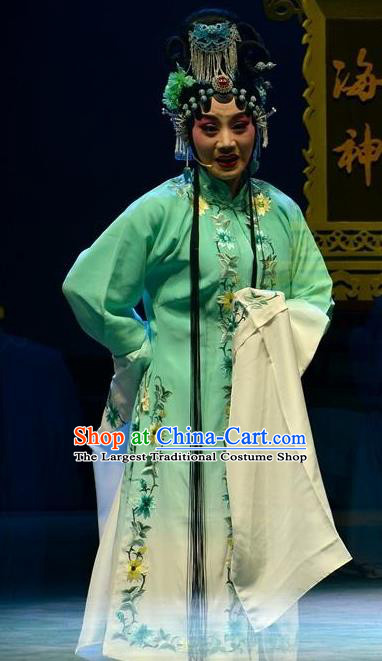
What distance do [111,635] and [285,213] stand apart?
1013 millimetres

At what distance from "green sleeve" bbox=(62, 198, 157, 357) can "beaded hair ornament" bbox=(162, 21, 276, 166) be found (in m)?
0.23

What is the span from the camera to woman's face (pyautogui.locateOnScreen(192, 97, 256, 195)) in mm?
3789

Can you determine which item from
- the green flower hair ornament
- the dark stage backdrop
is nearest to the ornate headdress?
the green flower hair ornament

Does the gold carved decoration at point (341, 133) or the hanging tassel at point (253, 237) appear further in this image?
Answer: the gold carved decoration at point (341, 133)

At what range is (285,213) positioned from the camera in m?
3.89

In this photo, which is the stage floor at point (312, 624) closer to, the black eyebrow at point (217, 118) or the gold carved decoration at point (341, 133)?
the gold carved decoration at point (341, 133)

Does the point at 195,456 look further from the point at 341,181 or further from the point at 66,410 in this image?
the point at 341,181

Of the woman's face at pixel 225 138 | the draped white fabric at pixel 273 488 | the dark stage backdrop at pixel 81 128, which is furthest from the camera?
the dark stage backdrop at pixel 81 128

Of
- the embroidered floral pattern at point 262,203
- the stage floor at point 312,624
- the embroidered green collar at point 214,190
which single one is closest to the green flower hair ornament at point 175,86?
the embroidered green collar at point 214,190

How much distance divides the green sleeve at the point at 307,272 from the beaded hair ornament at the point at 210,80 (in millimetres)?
214

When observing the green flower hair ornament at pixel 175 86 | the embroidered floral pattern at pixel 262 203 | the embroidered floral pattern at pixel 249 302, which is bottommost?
the embroidered floral pattern at pixel 249 302

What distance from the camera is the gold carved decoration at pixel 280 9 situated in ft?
14.1

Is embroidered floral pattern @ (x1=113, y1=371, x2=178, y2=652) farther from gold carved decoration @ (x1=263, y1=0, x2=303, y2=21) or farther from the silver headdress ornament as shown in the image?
gold carved decoration @ (x1=263, y1=0, x2=303, y2=21)

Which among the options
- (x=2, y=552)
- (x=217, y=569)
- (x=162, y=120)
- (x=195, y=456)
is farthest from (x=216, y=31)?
(x=2, y=552)
